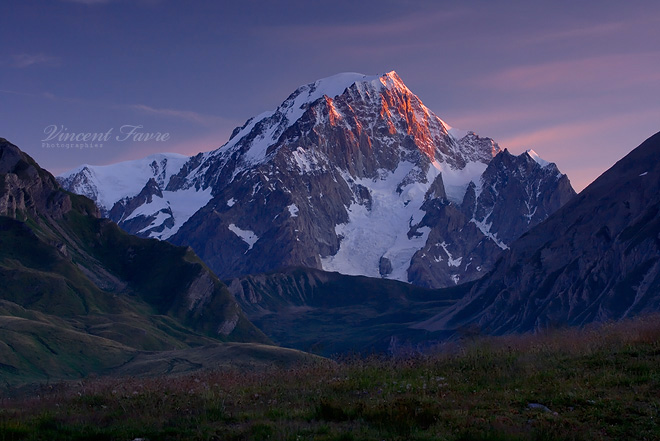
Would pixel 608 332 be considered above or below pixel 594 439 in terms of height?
above

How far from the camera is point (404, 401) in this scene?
58.5 feet

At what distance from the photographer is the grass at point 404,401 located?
16109 mm

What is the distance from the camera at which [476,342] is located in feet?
89.4

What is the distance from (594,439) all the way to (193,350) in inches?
4419

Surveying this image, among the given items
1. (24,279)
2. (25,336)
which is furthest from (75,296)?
(25,336)

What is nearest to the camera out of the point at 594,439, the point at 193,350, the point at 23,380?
the point at 594,439

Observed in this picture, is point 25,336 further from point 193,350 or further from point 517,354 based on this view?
point 517,354

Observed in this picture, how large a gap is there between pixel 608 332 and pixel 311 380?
33.7ft

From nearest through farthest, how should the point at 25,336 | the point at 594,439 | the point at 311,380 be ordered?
the point at 594,439 → the point at 311,380 → the point at 25,336

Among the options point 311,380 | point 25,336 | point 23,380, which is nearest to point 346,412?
point 311,380

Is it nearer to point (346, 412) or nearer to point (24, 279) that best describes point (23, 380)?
point (24, 279)

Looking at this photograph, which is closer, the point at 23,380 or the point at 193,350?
the point at 23,380

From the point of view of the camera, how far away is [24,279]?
620 ft

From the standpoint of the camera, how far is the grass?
16.1 m
